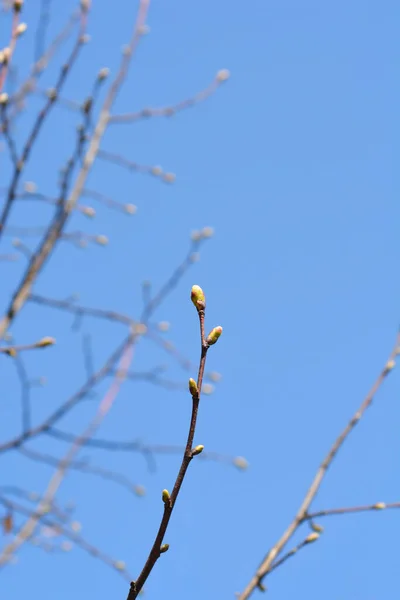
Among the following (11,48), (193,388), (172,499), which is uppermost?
(11,48)

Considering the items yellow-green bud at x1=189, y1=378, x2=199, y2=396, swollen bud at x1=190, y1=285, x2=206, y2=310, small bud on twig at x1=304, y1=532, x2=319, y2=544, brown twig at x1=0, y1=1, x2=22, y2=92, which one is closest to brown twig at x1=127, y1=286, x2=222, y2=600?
yellow-green bud at x1=189, y1=378, x2=199, y2=396

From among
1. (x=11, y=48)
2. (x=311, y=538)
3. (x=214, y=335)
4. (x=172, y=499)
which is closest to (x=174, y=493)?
(x=172, y=499)

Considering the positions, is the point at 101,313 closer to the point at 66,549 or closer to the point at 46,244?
the point at 46,244

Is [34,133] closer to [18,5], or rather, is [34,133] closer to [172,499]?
[18,5]

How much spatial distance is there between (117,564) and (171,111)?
2.00 metres

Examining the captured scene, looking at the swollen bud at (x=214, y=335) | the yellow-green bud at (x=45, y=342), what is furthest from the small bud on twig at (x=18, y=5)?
the swollen bud at (x=214, y=335)

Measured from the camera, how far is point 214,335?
1016 millimetres

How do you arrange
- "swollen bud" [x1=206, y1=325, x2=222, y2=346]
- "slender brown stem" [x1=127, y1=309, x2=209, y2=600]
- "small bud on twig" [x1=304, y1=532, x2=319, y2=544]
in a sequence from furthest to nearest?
"small bud on twig" [x1=304, y1=532, x2=319, y2=544] → "swollen bud" [x1=206, y1=325, x2=222, y2=346] → "slender brown stem" [x1=127, y1=309, x2=209, y2=600]

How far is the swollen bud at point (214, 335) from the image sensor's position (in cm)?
99

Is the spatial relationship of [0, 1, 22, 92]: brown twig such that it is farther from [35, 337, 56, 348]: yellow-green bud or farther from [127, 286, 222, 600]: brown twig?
[127, 286, 222, 600]: brown twig

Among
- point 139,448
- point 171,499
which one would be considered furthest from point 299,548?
point 139,448

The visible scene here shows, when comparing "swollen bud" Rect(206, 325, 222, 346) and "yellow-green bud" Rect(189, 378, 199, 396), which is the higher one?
"swollen bud" Rect(206, 325, 222, 346)

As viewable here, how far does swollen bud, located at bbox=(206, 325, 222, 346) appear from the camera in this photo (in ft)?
3.24

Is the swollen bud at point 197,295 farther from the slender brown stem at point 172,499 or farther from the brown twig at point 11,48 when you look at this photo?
the brown twig at point 11,48
